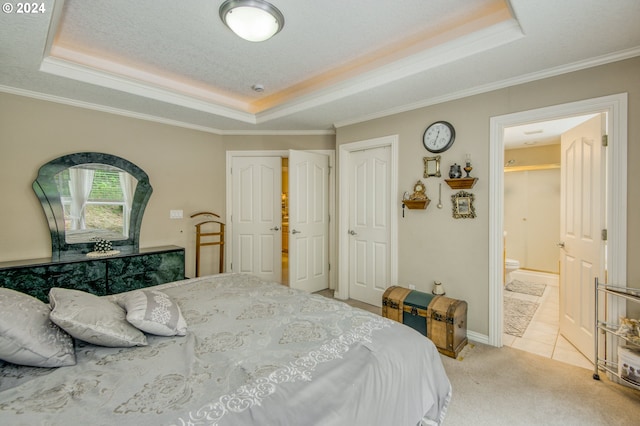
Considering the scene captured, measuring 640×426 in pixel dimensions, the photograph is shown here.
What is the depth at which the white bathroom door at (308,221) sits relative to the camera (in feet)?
13.4

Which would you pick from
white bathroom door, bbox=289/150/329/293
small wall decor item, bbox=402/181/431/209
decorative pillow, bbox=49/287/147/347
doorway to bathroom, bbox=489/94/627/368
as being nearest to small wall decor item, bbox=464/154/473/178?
doorway to bathroom, bbox=489/94/627/368

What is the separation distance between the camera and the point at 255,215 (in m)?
4.50

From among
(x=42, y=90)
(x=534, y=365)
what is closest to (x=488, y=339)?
(x=534, y=365)

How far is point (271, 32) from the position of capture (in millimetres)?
2047

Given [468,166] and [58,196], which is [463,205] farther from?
[58,196]

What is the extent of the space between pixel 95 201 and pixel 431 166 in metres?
3.72

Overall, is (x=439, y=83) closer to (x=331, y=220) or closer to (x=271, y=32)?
(x=271, y=32)

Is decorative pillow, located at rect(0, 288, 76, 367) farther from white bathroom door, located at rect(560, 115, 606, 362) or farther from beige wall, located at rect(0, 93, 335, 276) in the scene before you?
white bathroom door, located at rect(560, 115, 606, 362)

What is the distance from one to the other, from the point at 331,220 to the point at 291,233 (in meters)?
0.68

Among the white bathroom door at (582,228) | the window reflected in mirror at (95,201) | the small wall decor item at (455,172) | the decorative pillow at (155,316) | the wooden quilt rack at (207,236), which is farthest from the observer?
the wooden quilt rack at (207,236)

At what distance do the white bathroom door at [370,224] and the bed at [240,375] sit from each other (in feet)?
6.72

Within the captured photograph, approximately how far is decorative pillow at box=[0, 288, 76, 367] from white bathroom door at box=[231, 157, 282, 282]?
322 cm

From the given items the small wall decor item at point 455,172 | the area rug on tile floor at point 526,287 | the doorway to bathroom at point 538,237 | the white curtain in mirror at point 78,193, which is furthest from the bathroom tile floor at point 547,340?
the white curtain in mirror at point 78,193

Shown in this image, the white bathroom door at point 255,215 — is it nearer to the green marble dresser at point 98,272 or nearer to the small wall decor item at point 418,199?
the green marble dresser at point 98,272
